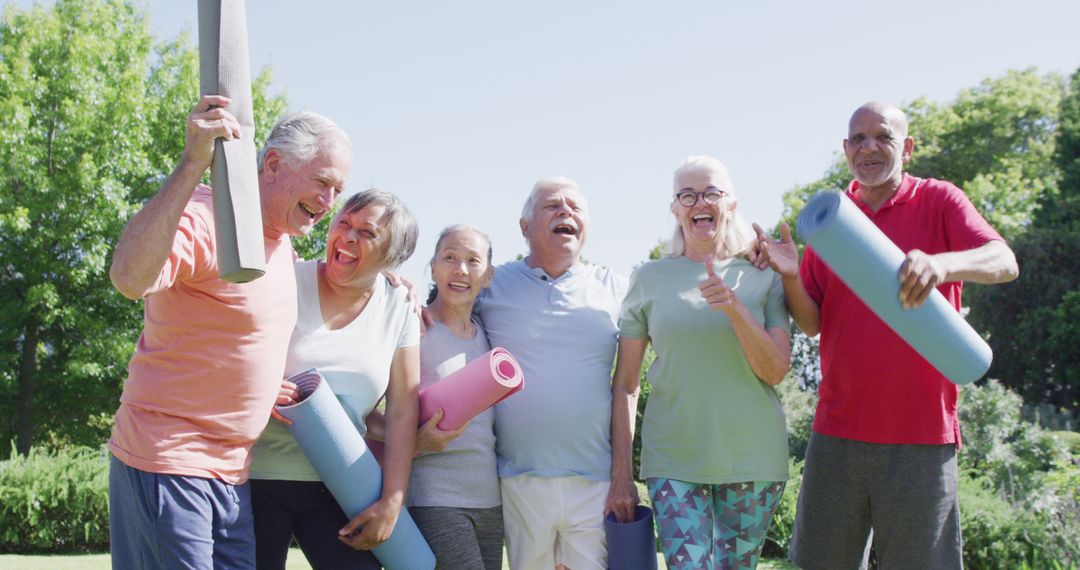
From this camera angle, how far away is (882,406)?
12.5 ft

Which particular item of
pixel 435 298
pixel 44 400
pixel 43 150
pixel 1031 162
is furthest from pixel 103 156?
pixel 1031 162

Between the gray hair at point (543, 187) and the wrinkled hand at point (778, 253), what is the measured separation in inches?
33.8

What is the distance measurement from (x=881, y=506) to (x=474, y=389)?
1736 millimetres

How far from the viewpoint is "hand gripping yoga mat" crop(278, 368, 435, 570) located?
3277 mm

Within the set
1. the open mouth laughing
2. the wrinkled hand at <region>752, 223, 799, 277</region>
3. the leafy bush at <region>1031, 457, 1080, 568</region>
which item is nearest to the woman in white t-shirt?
the open mouth laughing

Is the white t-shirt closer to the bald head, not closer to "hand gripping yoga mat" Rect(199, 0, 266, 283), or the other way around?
"hand gripping yoga mat" Rect(199, 0, 266, 283)

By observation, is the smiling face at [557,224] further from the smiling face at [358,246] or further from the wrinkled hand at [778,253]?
the smiling face at [358,246]

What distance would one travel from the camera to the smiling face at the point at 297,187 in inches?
125

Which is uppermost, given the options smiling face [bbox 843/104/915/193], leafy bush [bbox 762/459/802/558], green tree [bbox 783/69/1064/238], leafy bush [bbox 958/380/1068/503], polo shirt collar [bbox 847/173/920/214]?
green tree [bbox 783/69/1064/238]

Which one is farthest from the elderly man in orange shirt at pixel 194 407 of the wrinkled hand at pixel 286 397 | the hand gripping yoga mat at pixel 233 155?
the hand gripping yoga mat at pixel 233 155

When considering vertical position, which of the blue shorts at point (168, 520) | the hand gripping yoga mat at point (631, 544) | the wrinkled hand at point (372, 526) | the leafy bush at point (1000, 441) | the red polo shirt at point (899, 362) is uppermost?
the red polo shirt at point (899, 362)

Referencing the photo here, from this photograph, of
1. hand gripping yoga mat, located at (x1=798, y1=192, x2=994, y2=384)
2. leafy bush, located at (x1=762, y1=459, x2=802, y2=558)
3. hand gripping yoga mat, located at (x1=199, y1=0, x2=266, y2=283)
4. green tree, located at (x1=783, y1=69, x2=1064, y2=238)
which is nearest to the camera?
hand gripping yoga mat, located at (x1=199, y1=0, x2=266, y2=283)

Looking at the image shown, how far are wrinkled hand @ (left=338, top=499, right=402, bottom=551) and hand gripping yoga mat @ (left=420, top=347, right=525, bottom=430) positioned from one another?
39 centimetres

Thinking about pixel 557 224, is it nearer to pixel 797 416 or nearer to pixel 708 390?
pixel 708 390
